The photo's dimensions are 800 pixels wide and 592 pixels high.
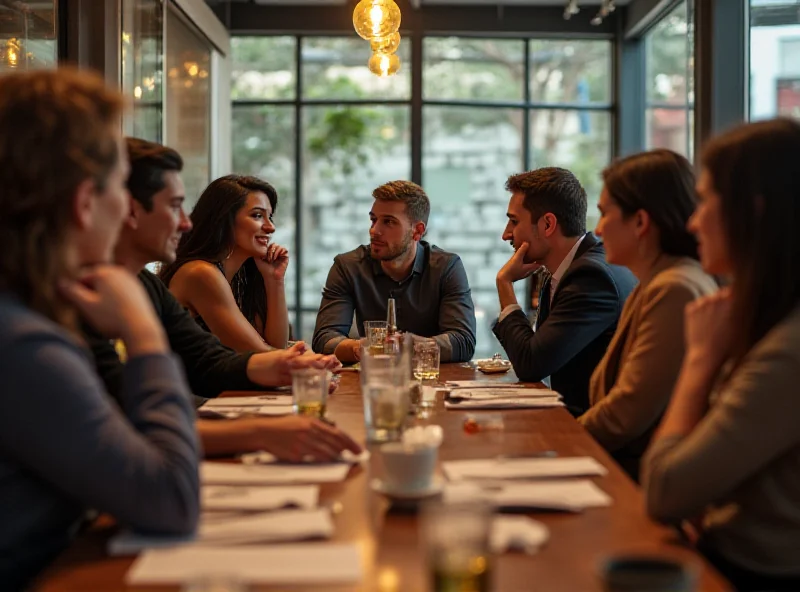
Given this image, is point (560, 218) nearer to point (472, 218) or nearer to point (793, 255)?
point (793, 255)

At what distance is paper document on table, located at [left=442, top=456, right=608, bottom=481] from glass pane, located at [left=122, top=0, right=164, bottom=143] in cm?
396

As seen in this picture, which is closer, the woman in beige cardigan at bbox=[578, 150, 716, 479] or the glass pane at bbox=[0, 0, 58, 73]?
the woman in beige cardigan at bbox=[578, 150, 716, 479]

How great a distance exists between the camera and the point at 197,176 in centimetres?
738

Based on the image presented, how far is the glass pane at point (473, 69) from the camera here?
8.47 meters

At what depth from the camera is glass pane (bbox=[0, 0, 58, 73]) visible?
4148mm

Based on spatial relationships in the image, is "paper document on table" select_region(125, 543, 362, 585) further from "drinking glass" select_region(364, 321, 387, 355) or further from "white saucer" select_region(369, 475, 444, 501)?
"drinking glass" select_region(364, 321, 387, 355)

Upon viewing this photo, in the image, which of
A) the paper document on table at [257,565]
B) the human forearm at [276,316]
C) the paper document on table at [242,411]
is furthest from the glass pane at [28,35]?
the paper document on table at [257,565]

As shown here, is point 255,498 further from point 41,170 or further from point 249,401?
point 249,401

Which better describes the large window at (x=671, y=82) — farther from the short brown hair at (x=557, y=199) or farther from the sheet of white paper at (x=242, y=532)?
the sheet of white paper at (x=242, y=532)

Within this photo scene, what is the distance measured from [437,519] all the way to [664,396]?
1360 mm

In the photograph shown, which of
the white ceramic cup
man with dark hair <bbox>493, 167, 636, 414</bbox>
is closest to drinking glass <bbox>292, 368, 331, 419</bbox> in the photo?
the white ceramic cup

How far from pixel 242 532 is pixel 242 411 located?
1066 mm

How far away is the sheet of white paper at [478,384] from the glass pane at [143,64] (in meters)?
2.92

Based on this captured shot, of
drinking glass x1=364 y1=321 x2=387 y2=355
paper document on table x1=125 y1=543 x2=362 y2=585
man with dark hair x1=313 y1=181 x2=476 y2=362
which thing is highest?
man with dark hair x1=313 y1=181 x2=476 y2=362
